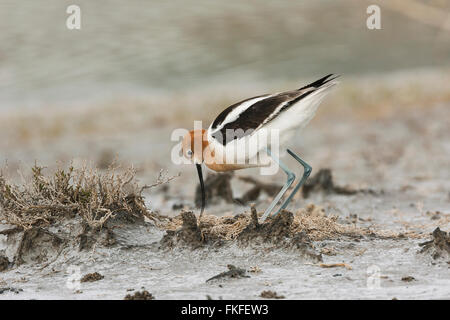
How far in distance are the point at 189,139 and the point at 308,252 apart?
4.84ft

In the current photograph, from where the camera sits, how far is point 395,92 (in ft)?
48.9

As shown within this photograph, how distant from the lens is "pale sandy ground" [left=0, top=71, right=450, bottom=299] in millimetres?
4746

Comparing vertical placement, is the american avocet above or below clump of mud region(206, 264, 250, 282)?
above

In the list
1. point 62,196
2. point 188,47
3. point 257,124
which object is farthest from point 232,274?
point 188,47

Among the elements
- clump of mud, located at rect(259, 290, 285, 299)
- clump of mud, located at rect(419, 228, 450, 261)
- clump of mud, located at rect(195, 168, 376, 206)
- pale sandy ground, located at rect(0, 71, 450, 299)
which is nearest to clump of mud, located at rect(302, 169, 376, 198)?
clump of mud, located at rect(195, 168, 376, 206)

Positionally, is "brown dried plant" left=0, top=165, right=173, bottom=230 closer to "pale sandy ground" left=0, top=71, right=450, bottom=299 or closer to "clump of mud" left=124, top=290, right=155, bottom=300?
"pale sandy ground" left=0, top=71, right=450, bottom=299

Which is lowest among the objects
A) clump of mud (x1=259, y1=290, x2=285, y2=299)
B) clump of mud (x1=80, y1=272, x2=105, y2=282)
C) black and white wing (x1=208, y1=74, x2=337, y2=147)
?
clump of mud (x1=259, y1=290, x2=285, y2=299)

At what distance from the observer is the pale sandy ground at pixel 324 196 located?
4.75 metres

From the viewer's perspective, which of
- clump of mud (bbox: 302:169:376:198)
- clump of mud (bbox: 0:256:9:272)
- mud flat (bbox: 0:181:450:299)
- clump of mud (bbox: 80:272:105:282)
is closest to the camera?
mud flat (bbox: 0:181:450:299)

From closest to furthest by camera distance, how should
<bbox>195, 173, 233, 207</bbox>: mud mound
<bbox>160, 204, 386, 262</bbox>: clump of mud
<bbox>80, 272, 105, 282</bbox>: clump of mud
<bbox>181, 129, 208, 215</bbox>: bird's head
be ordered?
<bbox>80, 272, 105, 282</bbox>: clump of mud
<bbox>160, 204, 386, 262</bbox>: clump of mud
<bbox>181, 129, 208, 215</bbox>: bird's head
<bbox>195, 173, 233, 207</bbox>: mud mound

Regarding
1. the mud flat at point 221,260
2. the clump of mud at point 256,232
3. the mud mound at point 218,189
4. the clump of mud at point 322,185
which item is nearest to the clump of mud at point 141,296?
the mud flat at point 221,260

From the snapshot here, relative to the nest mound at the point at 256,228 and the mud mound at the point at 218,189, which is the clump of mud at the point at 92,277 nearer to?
the nest mound at the point at 256,228

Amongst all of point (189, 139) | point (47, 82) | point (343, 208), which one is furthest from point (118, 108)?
point (189, 139)
